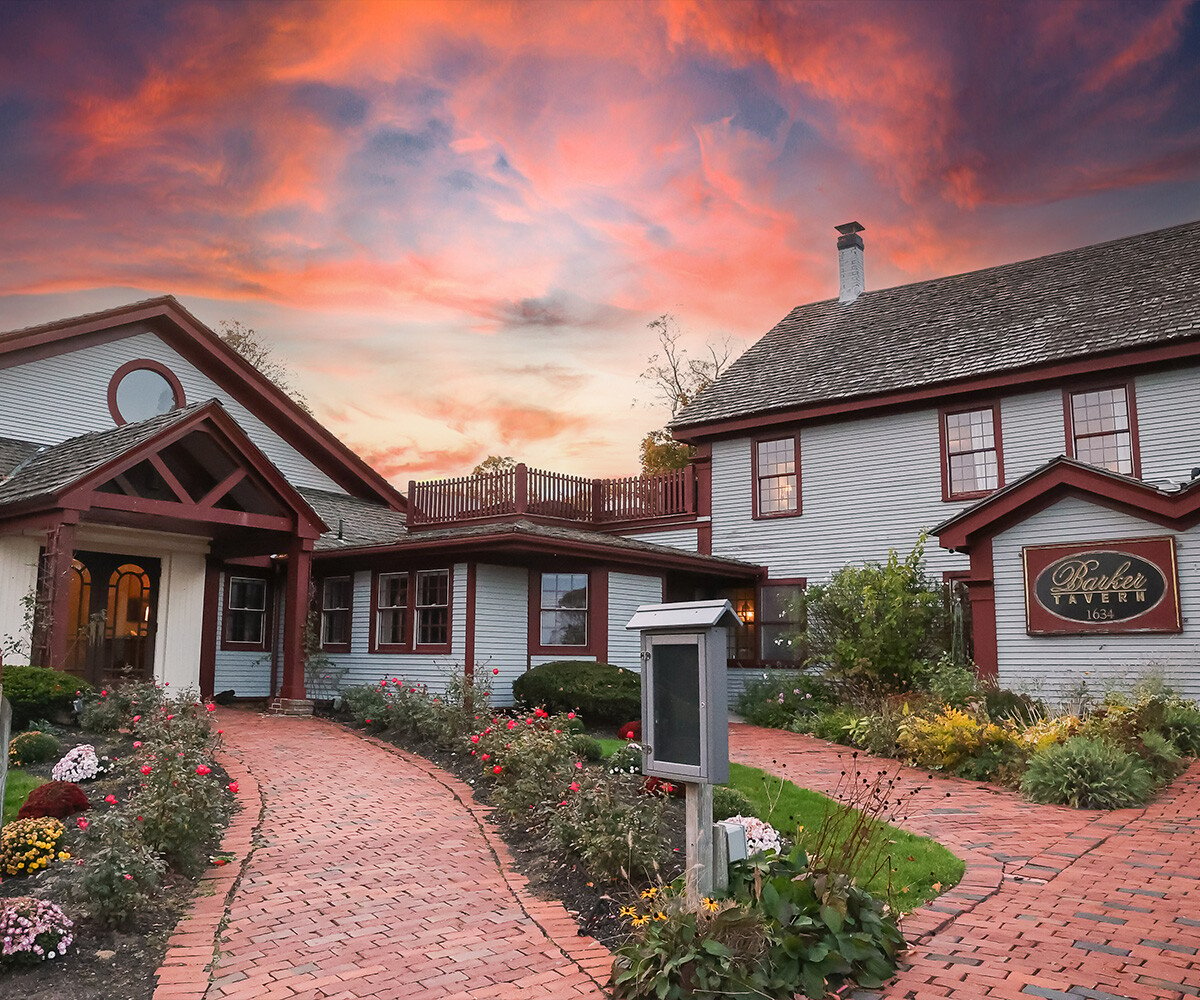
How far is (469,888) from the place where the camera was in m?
6.46

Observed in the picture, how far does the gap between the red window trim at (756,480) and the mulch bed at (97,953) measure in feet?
47.1

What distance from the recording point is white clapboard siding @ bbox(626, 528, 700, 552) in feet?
66.2

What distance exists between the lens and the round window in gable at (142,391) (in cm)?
1748

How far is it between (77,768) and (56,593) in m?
4.72

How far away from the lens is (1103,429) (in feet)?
52.2

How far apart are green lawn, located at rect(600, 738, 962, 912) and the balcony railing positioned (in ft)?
32.7

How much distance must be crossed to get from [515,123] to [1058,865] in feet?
38.0

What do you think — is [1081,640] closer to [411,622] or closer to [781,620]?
[781,620]

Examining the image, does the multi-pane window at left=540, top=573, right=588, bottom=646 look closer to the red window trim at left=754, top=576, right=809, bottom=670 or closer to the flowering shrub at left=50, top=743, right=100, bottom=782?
the red window trim at left=754, top=576, right=809, bottom=670

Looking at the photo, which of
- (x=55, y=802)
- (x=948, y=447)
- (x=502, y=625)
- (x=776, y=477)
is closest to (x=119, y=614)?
(x=502, y=625)

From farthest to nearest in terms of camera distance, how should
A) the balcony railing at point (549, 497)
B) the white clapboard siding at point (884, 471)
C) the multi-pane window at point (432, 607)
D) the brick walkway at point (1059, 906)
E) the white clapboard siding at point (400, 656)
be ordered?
1. the balcony railing at point (549, 497)
2. the multi-pane window at point (432, 607)
3. the white clapboard siding at point (400, 656)
4. the white clapboard siding at point (884, 471)
5. the brick walkway at point (1059, 906)

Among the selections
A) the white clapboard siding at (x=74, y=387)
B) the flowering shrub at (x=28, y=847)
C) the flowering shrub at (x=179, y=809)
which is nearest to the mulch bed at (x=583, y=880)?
the flowering shrub at (x=179, y=809)

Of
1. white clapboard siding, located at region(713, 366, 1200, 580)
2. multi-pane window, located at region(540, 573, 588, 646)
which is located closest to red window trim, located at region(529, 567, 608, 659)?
multi-pane window, located at region(540, 573, 588, 646)

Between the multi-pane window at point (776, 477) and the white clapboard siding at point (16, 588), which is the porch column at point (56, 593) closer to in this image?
the white clapboard siding at point (16, 588)
